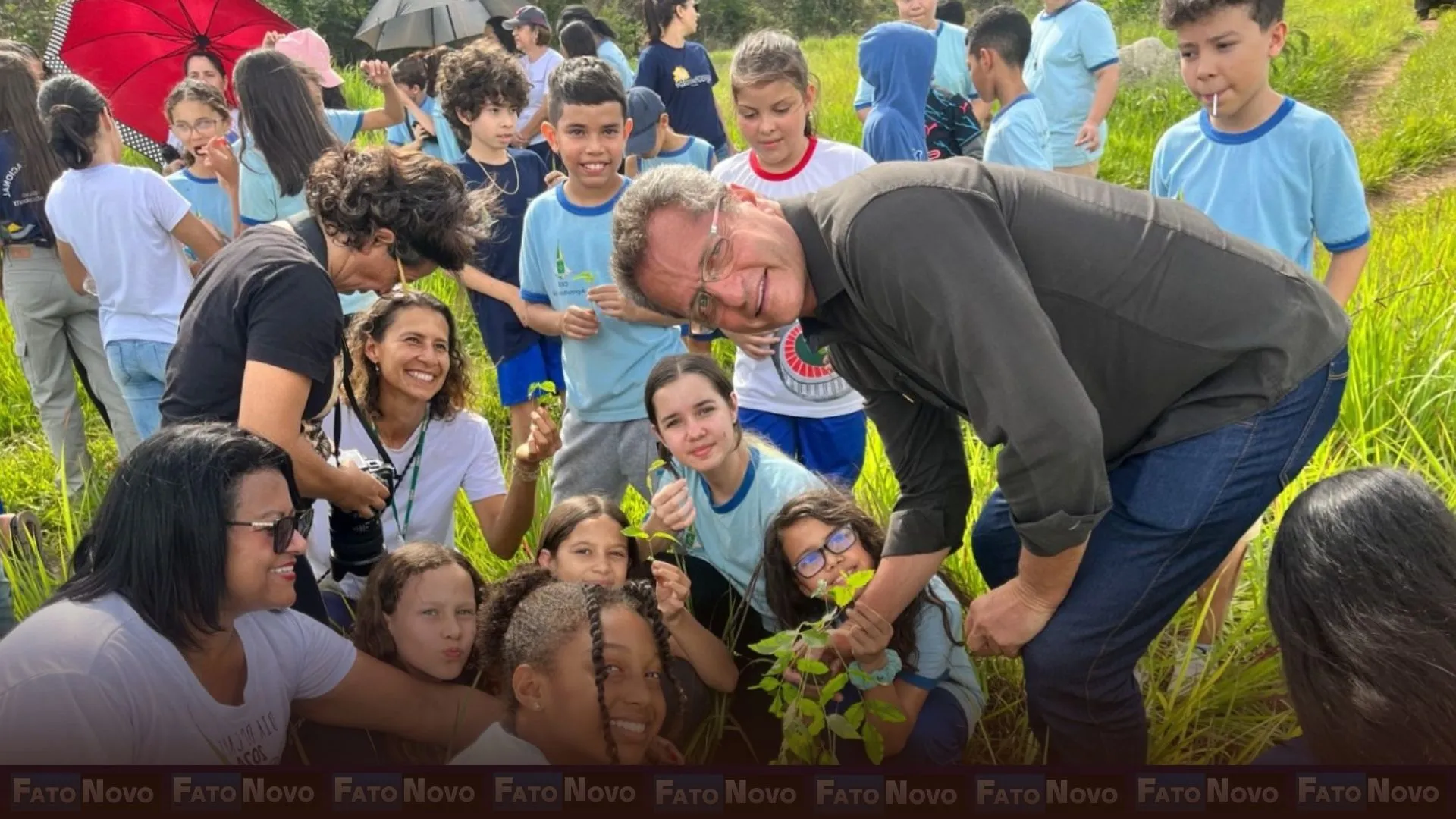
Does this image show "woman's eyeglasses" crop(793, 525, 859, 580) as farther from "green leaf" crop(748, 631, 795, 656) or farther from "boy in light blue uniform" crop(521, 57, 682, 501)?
"boy in light blue uniform" crop(521, 57, 682, 501)

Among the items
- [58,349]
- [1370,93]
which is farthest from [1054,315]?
[1370,93]

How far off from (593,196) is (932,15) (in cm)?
349

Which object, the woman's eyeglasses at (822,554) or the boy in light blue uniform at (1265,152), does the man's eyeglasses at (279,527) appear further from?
the boy in light blue uniform at (1265,152)

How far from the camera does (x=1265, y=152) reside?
2.83m

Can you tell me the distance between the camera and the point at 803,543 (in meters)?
2.46

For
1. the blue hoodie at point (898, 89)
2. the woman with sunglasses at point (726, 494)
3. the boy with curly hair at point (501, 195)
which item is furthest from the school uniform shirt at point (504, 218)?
the woman with sunglasses at point (726, 494)

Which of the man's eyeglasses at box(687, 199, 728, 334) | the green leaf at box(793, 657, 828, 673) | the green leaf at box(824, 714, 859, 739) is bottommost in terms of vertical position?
the green leaf at box(824, 714, 859, 739)

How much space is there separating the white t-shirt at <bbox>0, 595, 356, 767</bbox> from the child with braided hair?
0.39m

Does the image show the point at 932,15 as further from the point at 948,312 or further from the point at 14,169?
the point at 948,312

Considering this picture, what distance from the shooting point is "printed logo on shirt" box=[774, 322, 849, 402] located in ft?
10.6

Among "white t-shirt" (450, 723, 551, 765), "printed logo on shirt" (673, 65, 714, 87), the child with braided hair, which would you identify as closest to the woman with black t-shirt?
the child with braided hair

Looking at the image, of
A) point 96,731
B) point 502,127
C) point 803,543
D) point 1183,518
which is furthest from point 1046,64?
point 96,731

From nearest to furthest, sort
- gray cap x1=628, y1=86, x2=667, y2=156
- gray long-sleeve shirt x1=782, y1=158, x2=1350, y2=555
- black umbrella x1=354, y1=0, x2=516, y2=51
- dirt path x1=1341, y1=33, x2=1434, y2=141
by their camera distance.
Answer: gray long-sleeve shirt x1=782, y1=158, x2=1350, y2=555 → gray cap x1=628, y1=86, x2=667, y2=156 → black umbrella x1=354, y1=0, x2=516, y2=51 → dirt path x1=1341, y1=33, x2=1434, y2=141

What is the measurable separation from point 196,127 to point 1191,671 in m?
4.23
